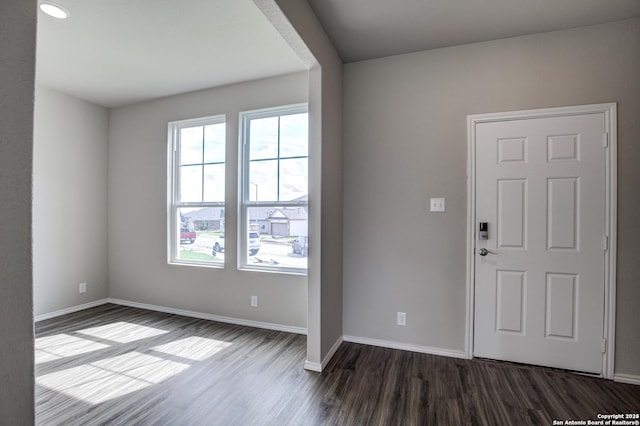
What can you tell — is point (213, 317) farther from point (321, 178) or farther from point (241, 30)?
point (241, 30)

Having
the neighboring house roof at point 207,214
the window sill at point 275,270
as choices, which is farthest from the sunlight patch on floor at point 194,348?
the neighboring house roof at point 207,214

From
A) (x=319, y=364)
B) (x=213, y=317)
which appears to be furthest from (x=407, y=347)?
(x=213, y=317)

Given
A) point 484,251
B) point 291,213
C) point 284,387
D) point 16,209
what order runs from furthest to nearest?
point 291,213 → point 484,251 → point 284,387 → point 16,209

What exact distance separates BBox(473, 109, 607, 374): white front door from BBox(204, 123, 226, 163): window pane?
277cm

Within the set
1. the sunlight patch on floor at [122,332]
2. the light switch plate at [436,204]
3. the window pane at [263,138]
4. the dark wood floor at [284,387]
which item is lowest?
the sunlight patch on floor at [122,332]

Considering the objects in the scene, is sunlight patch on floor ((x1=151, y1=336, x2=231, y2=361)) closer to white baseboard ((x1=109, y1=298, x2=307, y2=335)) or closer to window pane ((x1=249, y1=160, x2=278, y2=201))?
white baseboard ((x1=109, y1=298, x2=307, y2=335))

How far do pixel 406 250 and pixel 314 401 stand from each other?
1476 mm

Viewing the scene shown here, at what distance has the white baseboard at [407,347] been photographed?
261cm

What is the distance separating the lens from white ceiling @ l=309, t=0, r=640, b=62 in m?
2.11

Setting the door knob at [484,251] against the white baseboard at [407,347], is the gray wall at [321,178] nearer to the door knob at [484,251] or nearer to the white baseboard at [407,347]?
the white baseboard at [407,347]

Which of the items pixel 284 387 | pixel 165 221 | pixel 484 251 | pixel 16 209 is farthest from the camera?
pixel 165 221

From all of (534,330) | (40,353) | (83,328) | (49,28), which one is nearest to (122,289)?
(83,328)

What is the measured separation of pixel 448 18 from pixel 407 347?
280 cm

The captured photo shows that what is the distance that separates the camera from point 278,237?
3.29 m
